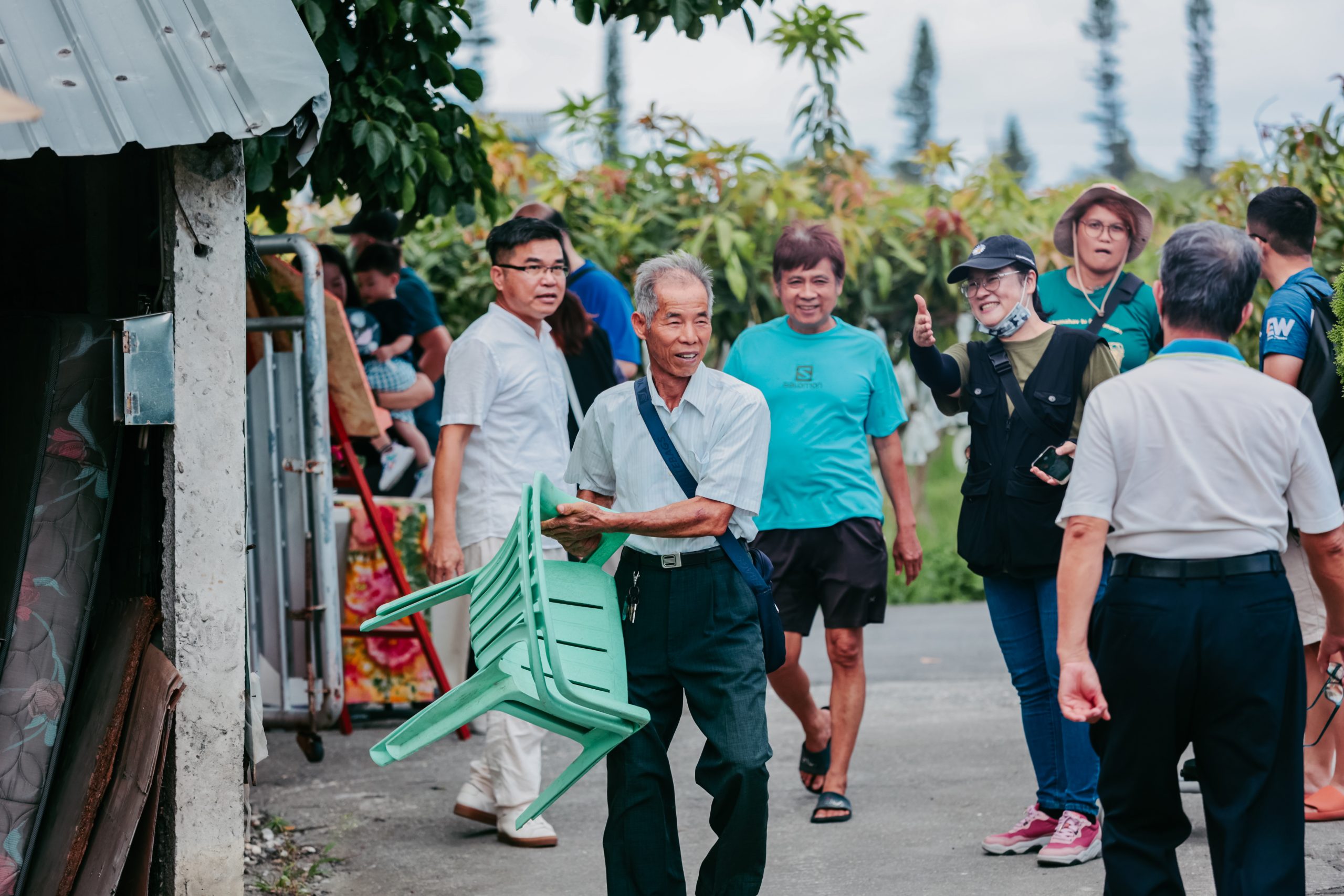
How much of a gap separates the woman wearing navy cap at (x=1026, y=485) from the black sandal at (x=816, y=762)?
0.86m

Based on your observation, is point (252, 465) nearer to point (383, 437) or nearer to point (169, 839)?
point (383, 437)

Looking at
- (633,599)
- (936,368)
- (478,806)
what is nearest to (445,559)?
(478,806)

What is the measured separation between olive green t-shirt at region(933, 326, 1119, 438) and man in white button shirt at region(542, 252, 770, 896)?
1.21m

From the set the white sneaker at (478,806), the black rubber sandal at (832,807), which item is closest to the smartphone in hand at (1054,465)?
the black rubber sandal at (832,807)

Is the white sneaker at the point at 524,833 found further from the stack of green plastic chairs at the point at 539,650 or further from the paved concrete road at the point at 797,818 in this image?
the stack of green plastic chairs at the point at 539,650

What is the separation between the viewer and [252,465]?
573 centimetres

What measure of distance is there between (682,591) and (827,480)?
158cm

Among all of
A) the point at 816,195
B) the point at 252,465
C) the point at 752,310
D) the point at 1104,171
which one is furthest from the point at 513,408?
the point at 1104,171

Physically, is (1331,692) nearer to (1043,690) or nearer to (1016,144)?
(1043,690)

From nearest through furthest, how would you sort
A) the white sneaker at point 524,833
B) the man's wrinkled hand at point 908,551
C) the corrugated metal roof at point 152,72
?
the corrugated metal roof at point 152,72
the white sneaker at point 524,833
the man's wrinkled hand at point 908,551

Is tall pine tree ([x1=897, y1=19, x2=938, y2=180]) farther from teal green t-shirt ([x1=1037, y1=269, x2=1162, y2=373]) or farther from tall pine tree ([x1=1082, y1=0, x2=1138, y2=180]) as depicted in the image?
teal green t-shirt ([x1=1037, y1=269, x2=1162, y2=373])

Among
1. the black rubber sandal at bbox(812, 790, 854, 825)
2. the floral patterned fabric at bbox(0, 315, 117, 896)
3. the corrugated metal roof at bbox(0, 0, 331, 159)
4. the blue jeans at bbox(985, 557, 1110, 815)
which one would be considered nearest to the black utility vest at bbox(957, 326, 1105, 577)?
the blue jeans at bbox(985, 557, 1110, 815)

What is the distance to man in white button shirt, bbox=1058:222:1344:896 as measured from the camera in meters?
3.19

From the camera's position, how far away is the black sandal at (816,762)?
18.0 ft
